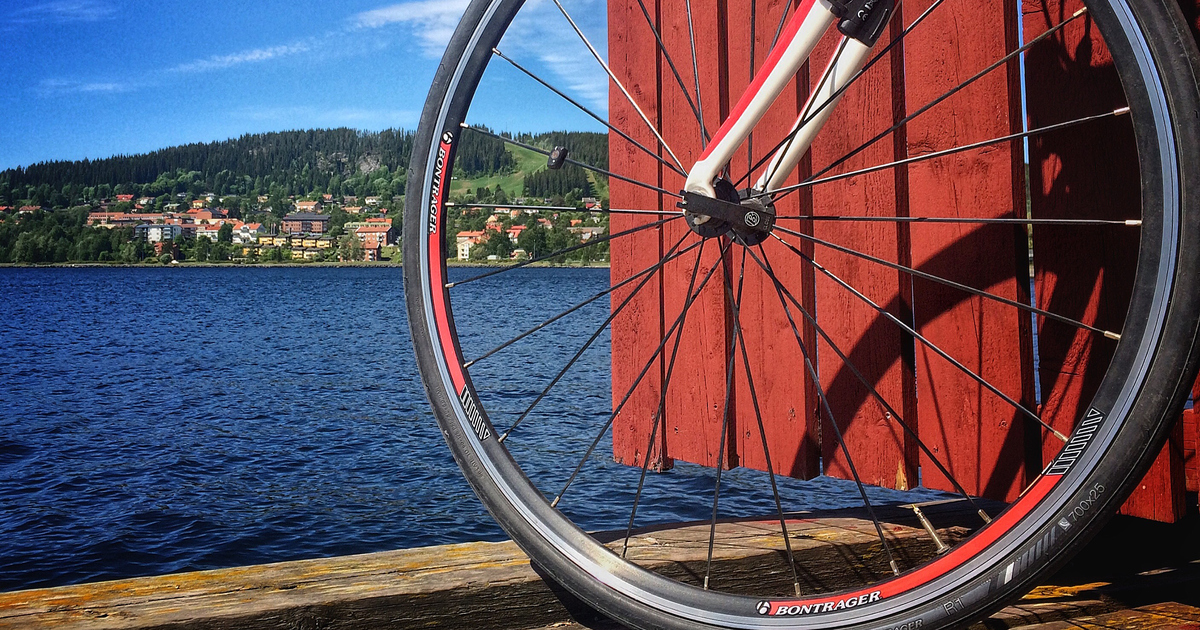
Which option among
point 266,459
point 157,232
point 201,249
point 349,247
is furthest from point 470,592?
point 157,232

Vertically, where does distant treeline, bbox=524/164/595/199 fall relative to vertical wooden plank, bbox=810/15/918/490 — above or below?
above

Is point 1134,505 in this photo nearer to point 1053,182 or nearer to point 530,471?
point 1053,182

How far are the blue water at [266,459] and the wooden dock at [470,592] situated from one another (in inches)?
233

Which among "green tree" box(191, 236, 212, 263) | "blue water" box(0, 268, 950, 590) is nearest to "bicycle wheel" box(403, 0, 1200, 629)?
"blue water" box(0, 268, 950, 590)

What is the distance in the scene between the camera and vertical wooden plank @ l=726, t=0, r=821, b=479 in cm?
269

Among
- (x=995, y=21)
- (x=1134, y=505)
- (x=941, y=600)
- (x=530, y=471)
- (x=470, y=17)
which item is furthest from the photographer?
(x=530, y=471)

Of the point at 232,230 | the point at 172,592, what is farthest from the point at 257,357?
the point at 232,230

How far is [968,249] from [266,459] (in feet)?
45.8

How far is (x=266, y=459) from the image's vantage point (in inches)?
556

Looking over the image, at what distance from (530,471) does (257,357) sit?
24.3m

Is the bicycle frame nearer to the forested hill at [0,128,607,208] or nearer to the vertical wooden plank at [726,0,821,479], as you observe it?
the vertical wooden plank at [726,0,821,479]

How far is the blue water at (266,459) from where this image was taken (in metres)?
9.12

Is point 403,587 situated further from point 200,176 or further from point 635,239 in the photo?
point 200,176

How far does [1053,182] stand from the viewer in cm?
213
